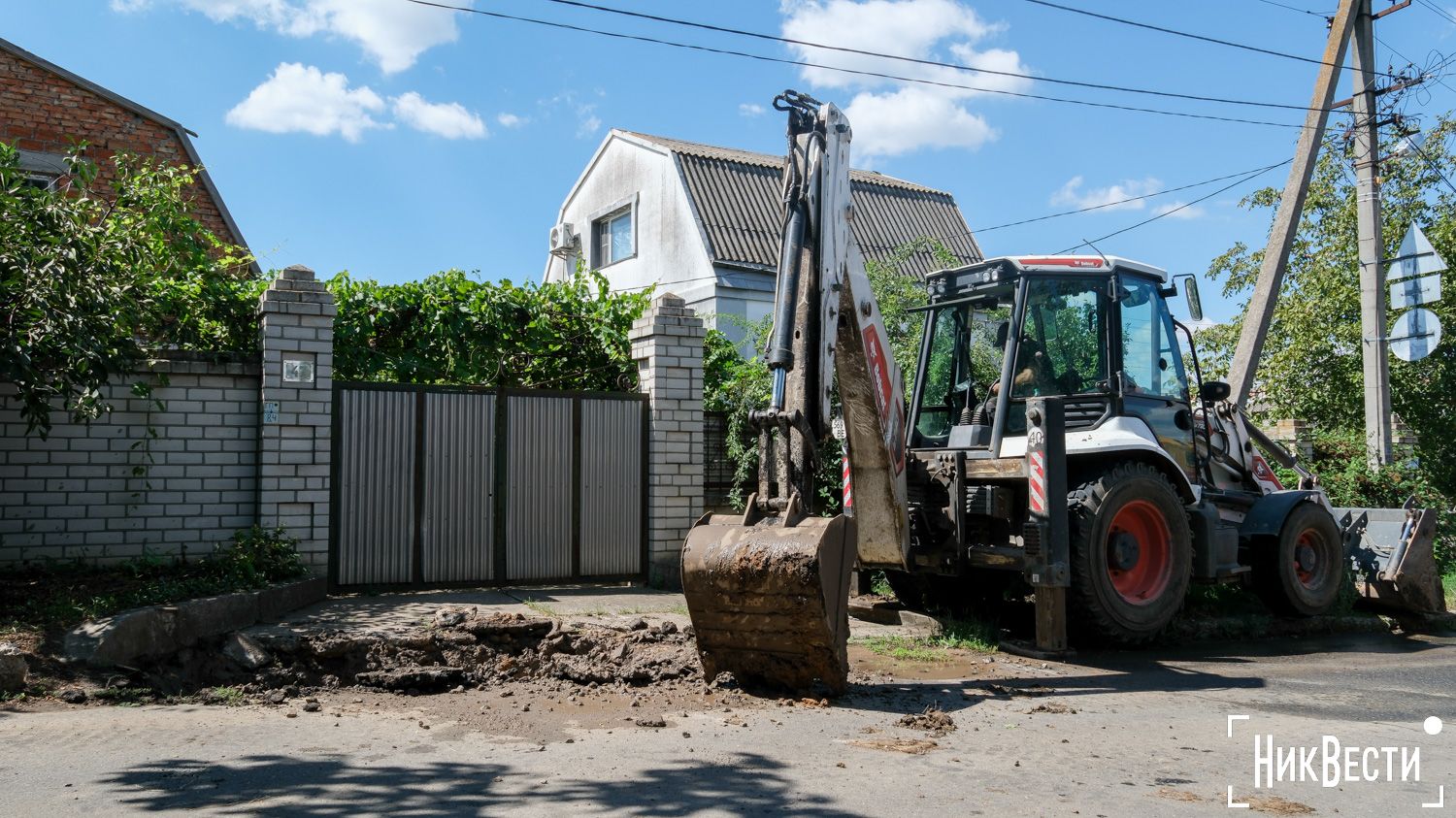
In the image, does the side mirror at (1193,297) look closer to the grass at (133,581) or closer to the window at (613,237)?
the grass at (133,581)

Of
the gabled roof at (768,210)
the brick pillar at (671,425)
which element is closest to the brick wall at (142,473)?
the brick pillar at (671,425)

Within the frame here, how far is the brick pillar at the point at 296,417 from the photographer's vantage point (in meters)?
8.74

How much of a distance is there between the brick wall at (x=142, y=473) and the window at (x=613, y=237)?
15.0 m

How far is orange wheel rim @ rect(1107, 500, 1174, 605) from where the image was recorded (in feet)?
26.7

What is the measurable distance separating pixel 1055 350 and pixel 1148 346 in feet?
2.93

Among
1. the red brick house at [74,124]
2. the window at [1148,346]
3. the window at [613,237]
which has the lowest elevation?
the window at [1148,346]

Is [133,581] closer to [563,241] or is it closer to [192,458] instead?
[192,458]

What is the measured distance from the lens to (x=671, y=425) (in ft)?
34.4

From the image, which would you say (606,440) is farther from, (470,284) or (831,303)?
(831,303)

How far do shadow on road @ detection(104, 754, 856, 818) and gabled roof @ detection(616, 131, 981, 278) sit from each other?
15551mm

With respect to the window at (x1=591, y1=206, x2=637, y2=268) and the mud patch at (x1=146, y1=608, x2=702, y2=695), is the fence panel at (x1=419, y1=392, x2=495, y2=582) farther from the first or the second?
the window at (x1=591, y1=206, x2=637, y2=268)

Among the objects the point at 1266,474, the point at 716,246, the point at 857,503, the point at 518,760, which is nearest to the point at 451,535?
the point at 857,503

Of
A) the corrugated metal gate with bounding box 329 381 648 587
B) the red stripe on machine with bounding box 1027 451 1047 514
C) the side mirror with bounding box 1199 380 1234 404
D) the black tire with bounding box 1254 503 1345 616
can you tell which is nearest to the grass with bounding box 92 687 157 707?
the corrugated metal gate with bounding box 329 381 648 587

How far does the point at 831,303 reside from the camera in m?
6.93
